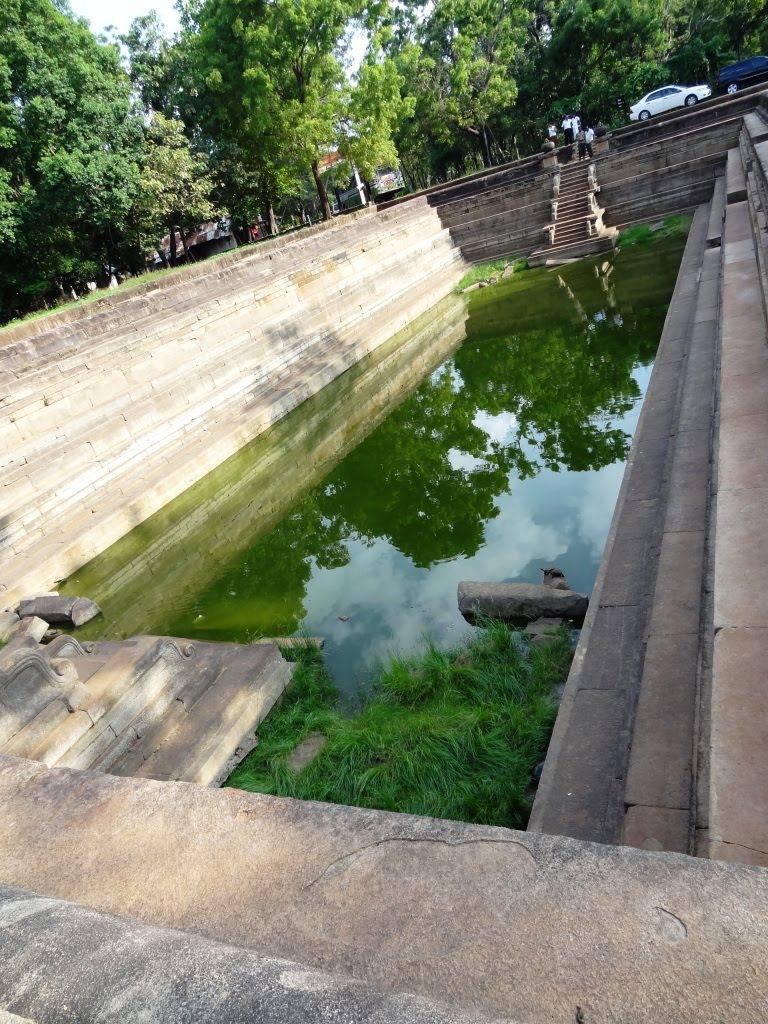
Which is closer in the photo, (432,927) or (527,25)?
(432,927)

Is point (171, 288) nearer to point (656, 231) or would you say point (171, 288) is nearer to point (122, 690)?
point (122, 690)

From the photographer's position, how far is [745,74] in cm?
2486

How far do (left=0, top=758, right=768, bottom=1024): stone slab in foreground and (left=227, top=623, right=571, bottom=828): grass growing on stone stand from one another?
59.9 inches

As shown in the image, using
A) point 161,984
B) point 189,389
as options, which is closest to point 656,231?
point 189,389

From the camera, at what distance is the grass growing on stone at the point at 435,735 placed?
3580 millimetres

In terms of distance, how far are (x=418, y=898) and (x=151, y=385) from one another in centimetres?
1004

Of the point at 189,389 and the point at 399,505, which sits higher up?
the point at 189,389

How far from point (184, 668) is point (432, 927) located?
361cm

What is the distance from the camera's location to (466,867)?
70.7 inches

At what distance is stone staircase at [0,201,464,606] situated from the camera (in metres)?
8.37

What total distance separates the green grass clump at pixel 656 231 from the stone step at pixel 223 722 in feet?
54.1

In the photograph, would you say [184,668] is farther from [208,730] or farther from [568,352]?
[568,352]

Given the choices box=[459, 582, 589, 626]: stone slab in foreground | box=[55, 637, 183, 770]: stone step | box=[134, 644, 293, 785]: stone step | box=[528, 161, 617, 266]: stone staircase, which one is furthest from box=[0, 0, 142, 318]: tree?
box=[459, 582, 589, 626]: stone slab in foreground

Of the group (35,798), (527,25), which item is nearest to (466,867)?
(35,798)
